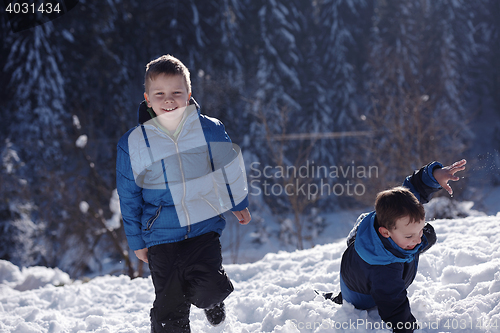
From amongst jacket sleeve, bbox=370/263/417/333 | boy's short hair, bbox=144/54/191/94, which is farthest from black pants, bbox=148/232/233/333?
boy's short hair, bbox=144/54/191/94

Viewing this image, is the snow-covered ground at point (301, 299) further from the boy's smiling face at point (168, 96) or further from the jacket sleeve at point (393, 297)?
the boy's smiling face at point (168, 96)

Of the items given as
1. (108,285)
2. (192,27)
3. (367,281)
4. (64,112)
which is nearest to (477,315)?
(367,281)

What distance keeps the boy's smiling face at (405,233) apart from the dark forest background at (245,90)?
33.6 ft

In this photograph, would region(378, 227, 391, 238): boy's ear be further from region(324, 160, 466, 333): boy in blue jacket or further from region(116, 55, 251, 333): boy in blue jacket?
region(116, 55, 251, 333): boy in blue jacket

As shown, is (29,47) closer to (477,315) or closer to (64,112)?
(64,112)

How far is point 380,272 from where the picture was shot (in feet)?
6.77

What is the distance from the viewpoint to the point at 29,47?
1512cm

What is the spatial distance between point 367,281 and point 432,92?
20493 mm

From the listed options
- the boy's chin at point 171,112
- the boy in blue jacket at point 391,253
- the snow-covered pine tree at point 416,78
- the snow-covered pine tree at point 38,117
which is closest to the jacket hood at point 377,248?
the boy in blue jacket at point 391,253

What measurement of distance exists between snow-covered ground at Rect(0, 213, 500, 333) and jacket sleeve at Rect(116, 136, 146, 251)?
35.6 inches

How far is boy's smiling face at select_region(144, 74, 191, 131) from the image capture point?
7.45ft

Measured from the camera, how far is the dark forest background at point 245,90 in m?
14.7

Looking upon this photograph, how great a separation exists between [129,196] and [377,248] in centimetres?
152

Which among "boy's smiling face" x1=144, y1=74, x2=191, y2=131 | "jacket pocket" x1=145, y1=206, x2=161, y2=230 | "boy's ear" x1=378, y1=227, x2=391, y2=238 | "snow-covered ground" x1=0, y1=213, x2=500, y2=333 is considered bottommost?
"snow-covered ground" x1=0, y1=213, x2=500, y2=333
